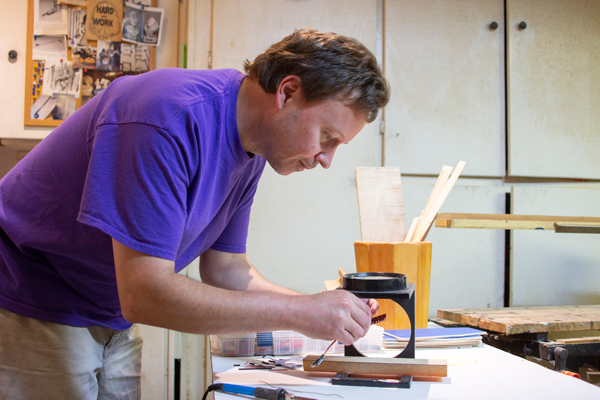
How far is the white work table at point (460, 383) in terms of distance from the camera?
0.74 m

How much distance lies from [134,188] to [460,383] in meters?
0.66

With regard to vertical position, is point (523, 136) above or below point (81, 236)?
above

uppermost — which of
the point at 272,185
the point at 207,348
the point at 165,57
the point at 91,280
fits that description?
the point at 165,57

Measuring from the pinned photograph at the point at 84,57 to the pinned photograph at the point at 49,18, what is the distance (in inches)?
3.7

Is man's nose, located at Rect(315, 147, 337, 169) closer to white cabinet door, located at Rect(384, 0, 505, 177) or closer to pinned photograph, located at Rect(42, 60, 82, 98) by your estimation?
white cabinet door, located at Rect(384, 0, 505, 177)

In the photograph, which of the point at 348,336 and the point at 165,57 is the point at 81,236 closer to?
the point at 348,336

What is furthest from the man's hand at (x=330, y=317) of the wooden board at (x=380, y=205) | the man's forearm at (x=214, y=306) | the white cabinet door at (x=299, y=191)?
the white cabinet door at (x=299, y=191)

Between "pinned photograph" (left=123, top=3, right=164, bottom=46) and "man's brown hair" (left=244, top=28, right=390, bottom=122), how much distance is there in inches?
56.1

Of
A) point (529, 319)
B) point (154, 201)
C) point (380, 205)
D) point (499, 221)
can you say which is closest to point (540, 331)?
point (529, 319)

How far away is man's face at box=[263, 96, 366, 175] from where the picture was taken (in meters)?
0.85

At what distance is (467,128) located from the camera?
2119 millimetres

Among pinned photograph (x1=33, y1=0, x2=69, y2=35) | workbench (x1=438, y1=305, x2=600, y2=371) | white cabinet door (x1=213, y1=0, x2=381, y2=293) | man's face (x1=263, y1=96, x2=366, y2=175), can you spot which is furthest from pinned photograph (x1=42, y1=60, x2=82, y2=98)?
workbench (x1=438, y1=305, x2=600, y2=371)

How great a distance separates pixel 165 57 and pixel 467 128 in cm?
148

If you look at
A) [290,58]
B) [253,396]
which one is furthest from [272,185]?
[253,396]
